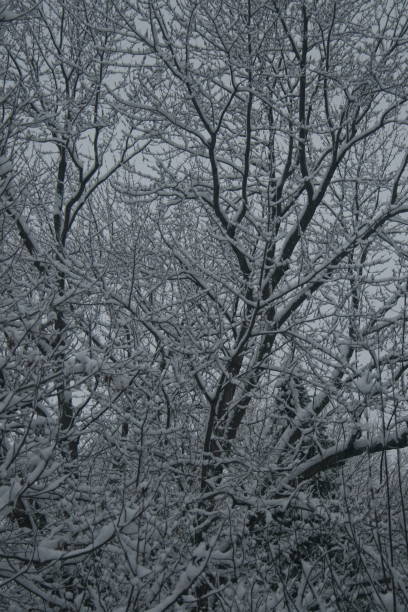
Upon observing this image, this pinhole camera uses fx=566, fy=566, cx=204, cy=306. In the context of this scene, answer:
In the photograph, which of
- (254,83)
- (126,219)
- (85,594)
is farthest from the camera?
(126,219)

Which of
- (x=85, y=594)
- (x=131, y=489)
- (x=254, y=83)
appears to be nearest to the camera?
(x=85, y=594)

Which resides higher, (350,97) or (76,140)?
(76,140)

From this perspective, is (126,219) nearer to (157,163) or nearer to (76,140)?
(76,140)

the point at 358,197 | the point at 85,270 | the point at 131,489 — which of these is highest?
the point at 358,197

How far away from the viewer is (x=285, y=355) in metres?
7.52

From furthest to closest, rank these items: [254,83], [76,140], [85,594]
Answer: [76,140], [254,83], [85,594]

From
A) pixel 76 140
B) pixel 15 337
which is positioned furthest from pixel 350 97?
pixel 15 337

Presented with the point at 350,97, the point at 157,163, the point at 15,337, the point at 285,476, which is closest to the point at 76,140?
the point at 157,163

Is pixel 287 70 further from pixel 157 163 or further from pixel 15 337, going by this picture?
pixel 15 337

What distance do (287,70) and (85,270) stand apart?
367 cm

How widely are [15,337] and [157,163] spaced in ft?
13.0

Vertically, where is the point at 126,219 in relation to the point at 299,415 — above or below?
above

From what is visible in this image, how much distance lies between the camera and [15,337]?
4.26 meters

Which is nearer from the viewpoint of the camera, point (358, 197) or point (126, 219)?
point (358, 197)
